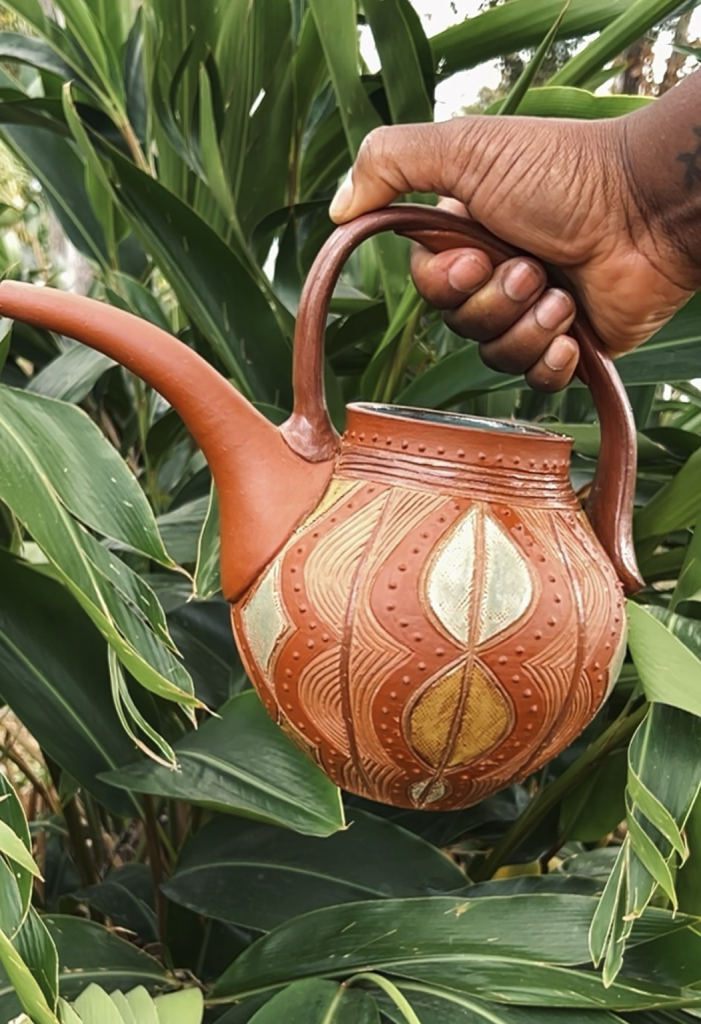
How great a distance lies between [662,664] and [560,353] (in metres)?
0.15

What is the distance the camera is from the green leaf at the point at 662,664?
40cm

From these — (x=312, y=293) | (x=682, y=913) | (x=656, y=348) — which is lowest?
(x=682, y=913)

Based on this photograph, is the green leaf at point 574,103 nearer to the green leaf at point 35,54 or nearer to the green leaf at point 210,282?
the green leaf at point 210,282

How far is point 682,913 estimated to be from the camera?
0.51 metres

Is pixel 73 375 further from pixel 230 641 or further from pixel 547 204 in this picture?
pixel 547 204

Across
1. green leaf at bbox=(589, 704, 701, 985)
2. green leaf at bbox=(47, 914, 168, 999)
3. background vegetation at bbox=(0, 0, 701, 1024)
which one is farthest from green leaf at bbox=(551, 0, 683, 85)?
green leaf at bbox=(47, 914, 168, 999)

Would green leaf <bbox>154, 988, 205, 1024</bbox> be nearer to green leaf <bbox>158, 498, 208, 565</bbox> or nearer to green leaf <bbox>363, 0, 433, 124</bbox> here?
green leaf <bbox>158, 498, 208, 565</bbox>

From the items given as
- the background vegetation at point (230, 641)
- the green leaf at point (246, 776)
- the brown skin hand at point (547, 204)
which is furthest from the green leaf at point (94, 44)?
the green leaf at point (246, 776)

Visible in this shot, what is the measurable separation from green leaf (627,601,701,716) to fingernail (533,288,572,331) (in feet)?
0.46

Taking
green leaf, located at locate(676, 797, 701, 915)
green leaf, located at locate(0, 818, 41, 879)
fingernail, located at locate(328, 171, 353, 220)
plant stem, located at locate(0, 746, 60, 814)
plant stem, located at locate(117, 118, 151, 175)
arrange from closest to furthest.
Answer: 1. green leaf, located at locate(0, 818, 41, 879)
2. fingernail, located at locate(328, 171, 353, 220)
3. green leaf, located at locate(676, 797, 701, 915)
4. plant stem, located at locate(117, 118, 151, 175)
5. plant stem, located at locate(0, 746, 60, 814)

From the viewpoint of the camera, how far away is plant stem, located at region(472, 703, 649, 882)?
1.98 feet

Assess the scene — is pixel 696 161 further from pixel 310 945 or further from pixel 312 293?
pixel 310 945

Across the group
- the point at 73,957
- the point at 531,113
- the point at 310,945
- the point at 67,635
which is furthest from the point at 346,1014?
the point at 531,113

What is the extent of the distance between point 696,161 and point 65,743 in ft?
1.70
